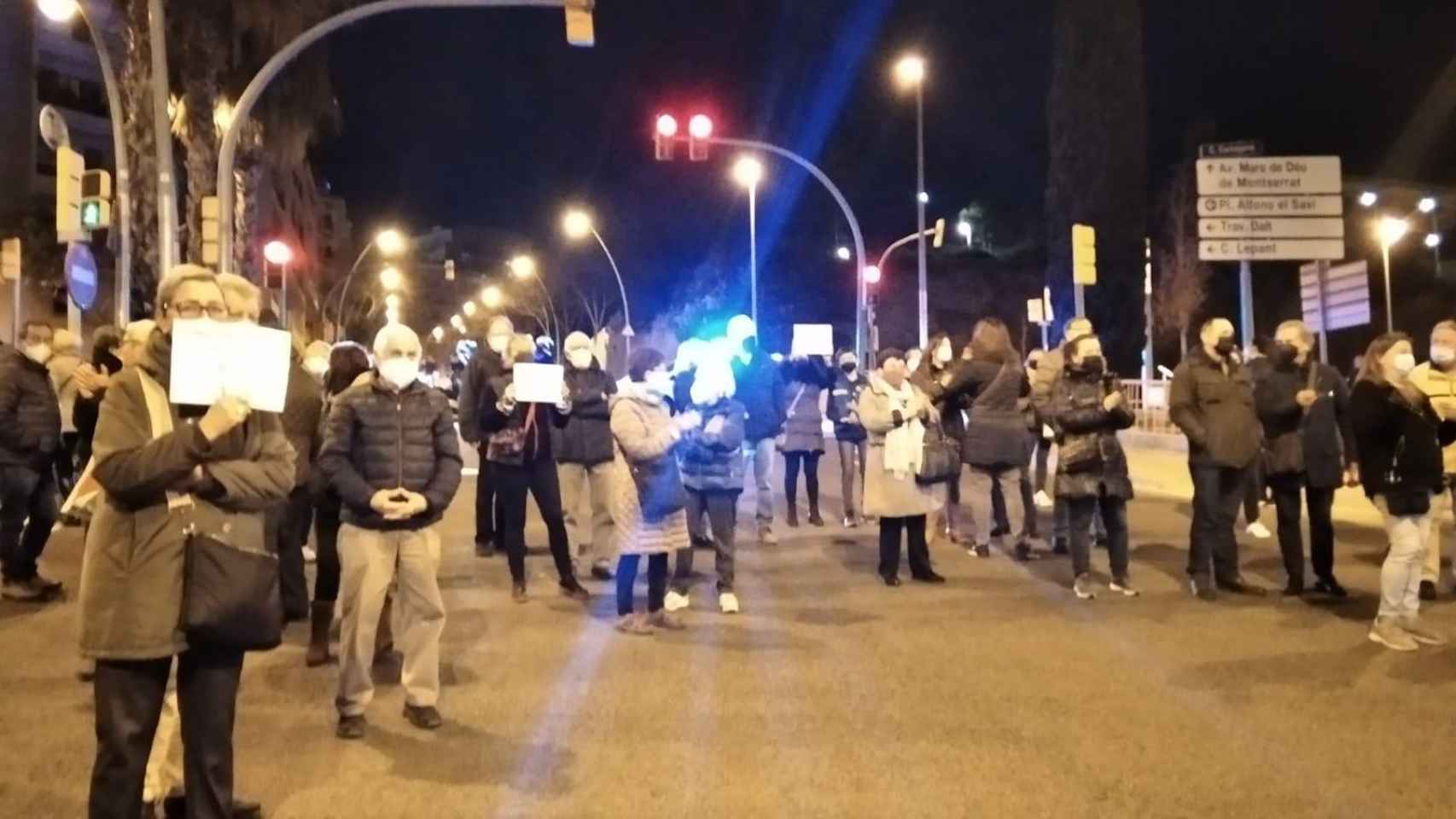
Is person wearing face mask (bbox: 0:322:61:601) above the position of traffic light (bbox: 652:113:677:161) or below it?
below

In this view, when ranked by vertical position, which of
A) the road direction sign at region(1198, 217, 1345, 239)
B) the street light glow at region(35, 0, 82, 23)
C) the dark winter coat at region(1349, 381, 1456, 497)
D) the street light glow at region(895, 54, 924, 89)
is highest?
the street light glow at region(895, 54, 924, 89)

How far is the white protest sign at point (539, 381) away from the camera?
9.95m

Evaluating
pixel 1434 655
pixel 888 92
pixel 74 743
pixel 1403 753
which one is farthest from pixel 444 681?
pixel 888 92

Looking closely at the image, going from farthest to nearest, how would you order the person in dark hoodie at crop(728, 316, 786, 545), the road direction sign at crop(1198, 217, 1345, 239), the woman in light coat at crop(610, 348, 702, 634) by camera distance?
the road direction sign at crop(1198, 217, 1345, 239), the person in dark hoodie at crop(728, 316, 786, 545), the woman in light coat at crop(610, 348, 702, 634)

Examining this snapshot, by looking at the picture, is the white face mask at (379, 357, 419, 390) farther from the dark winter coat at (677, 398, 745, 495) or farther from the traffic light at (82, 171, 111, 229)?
the traffic light at (82, 171, 111, 229)

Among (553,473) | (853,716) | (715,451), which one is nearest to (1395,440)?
(853,716)

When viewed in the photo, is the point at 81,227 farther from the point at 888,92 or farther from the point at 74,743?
the point at 888,92

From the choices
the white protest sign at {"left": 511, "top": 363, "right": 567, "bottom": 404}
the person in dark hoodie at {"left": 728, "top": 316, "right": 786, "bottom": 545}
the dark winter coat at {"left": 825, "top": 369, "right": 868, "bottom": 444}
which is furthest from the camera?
the dark winter coat at {"left": 825, "top": 369, "right": 868, "bottom": 444}

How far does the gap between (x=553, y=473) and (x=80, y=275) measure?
754cm

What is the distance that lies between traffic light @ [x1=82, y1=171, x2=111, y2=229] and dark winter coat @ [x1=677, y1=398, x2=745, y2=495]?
9.19m

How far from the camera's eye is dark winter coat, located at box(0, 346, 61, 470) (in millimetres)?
9555

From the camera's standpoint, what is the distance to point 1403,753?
6094 mm

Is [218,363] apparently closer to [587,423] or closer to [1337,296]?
[587,423]

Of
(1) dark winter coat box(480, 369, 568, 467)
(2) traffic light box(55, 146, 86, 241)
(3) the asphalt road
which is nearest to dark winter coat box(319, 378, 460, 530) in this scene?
(3) the asphalt road
